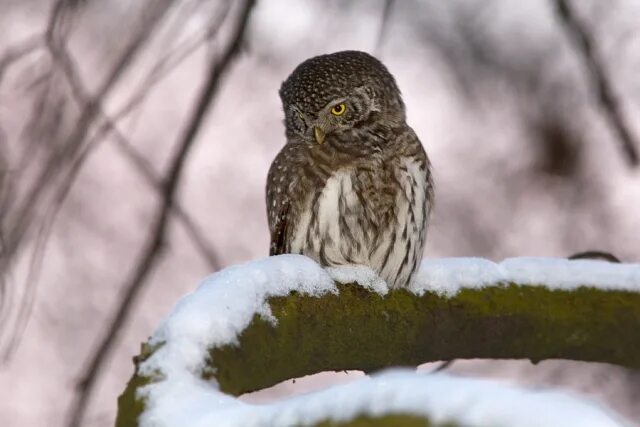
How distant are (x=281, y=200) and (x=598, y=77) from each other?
1.10 m

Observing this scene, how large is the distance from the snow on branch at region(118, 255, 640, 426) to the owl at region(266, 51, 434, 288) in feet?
0.81

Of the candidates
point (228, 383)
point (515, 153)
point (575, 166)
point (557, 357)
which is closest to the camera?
point (228, 383)

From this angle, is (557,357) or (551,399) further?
(557,357)

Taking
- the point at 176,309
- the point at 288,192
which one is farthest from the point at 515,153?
the point at 176,309

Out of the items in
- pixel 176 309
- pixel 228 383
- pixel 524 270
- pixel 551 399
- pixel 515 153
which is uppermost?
pixel 515 153

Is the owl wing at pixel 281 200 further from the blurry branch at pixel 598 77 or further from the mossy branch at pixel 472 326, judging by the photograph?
the blurry branch at pixel 598 77

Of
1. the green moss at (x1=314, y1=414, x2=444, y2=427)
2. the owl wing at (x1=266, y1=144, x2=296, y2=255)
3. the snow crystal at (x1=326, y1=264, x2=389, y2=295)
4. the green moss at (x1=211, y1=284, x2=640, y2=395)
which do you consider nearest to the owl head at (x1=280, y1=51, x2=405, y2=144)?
the owl wing at (x1=266, y1=144, x2=296, y2=255)

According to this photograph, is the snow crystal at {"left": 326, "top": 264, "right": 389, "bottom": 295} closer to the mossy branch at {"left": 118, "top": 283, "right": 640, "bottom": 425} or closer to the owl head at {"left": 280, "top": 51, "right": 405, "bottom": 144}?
the mossy branch at {"left": 118, "top": 283, "right": 640, "bottom": 425}

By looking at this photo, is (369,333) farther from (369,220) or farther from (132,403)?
(132,403)

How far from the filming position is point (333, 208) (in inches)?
123

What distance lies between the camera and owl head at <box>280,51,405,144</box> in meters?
3.31

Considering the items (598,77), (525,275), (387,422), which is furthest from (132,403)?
(598,77)

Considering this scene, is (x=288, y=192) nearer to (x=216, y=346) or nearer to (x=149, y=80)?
(x=149, y=80)

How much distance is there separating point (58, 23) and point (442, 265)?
149 centimetres
